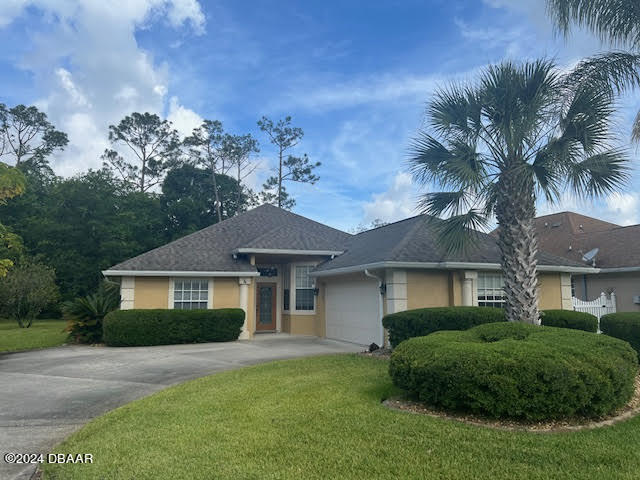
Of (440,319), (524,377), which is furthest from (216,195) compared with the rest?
(524,377)

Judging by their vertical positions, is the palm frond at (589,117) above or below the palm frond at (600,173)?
above

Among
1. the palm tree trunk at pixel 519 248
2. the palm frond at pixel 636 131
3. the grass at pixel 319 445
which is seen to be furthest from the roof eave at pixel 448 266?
the grass at pixel 319 445

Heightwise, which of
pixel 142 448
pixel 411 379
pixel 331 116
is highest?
pixel 331 116

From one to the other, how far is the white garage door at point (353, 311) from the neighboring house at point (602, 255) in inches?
345

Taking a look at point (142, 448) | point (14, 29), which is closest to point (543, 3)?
point (142, 448)

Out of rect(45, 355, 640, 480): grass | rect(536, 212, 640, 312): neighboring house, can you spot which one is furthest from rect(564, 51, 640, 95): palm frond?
rect(536, 212, 640, 312): neighboring house

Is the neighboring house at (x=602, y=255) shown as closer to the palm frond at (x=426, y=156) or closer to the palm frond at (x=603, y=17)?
the palm frond at (x=603, y=17)

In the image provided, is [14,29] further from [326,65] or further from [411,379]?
[411,379]

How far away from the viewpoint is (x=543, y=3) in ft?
29.4

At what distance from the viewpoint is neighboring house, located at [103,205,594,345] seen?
1224 cm

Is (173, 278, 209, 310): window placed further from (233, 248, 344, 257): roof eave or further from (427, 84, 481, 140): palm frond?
(427, 84, 481, 140): palm frond

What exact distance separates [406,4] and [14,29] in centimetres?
1138

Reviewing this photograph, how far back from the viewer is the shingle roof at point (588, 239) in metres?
17.2

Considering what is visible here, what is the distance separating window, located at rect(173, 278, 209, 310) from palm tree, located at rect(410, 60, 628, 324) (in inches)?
379
